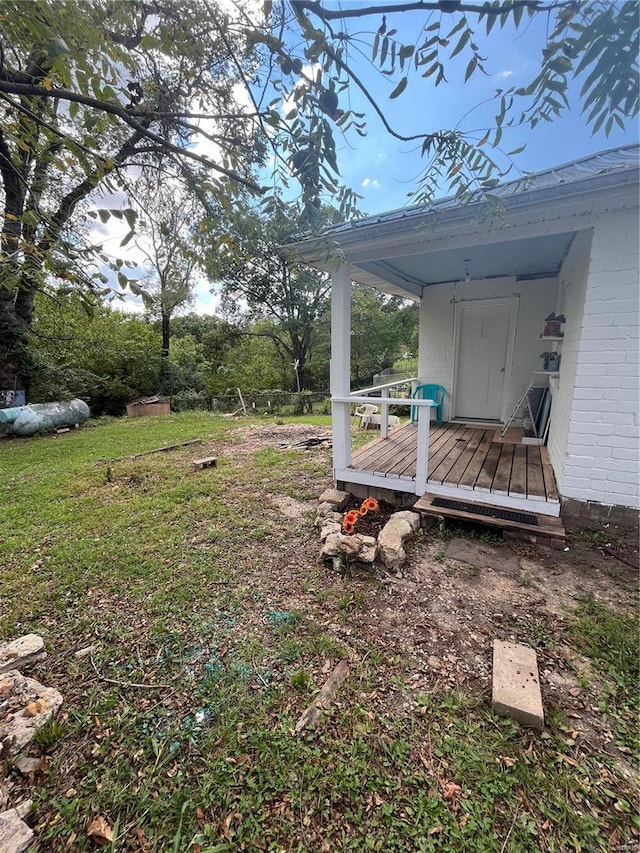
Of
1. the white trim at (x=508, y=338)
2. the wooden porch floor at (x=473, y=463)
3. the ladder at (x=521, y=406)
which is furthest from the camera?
the white trim at (x=508, y=338)

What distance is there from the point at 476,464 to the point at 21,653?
394 centimetres

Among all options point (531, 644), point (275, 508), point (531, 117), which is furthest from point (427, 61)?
point (275, 508)

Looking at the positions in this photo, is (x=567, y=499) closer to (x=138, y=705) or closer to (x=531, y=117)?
(x=531, y=117)

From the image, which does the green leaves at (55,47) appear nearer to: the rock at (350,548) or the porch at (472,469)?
the rock at (350,548)

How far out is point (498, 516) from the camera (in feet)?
9.38

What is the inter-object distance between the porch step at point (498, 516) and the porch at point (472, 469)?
6cm

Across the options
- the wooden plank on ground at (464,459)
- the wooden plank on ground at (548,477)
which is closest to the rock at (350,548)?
the wooden plank on ground at (464,459)

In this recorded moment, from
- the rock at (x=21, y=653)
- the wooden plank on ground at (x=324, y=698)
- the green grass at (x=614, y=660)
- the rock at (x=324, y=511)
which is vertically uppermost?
the rock at (x=324, y=511)

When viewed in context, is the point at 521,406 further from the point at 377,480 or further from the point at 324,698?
the point at 324,698

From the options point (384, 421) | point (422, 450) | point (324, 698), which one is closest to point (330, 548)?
point (324, 698)

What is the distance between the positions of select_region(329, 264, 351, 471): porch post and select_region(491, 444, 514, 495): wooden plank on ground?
58.5 inches

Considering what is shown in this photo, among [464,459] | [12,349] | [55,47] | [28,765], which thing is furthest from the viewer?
[12,349]

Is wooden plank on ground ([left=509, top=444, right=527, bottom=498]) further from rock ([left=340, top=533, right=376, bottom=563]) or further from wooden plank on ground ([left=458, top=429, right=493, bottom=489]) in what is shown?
rock ([left=340, top=533, right=376, bottom=563])

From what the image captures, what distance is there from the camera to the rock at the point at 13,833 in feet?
3.55
